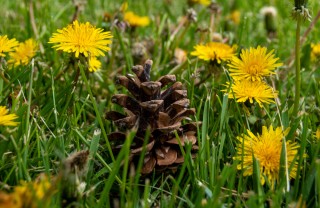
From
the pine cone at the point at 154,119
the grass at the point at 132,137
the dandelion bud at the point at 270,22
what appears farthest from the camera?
the dandelion bud at the point at 270,22

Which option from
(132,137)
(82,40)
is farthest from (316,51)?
(132,137)

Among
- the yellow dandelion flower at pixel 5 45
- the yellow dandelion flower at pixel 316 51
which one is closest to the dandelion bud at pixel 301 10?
the yellow dandelion flower at pixel 316 51

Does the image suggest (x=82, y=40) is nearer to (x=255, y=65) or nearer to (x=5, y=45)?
(x=5, y=45)

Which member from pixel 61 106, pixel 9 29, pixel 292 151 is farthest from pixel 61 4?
pixel 292 151

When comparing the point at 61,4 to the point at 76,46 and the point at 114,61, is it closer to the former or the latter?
the point at 114,61

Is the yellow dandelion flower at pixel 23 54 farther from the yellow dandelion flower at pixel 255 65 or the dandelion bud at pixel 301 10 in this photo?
the dandelion bud at pixel 301 10

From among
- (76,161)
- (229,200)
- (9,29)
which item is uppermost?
(9,29)
